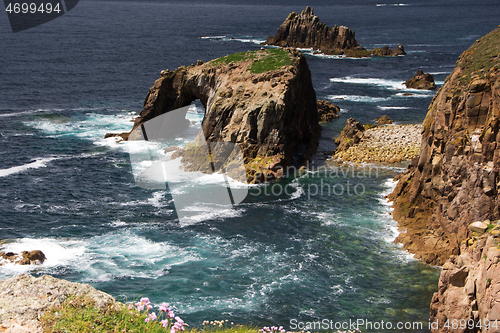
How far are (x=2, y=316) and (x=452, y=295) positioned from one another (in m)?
19.9

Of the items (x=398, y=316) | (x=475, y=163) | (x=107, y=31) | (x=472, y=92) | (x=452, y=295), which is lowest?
(x=398, y=316)

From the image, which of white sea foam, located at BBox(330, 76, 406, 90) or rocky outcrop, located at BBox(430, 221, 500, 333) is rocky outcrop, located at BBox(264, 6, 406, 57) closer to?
white sea foam, located at BBox(330, 76, 406, 90)

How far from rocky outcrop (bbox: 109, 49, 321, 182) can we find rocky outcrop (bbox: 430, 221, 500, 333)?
2690 centimetres

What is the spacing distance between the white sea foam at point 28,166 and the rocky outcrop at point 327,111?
37.6m

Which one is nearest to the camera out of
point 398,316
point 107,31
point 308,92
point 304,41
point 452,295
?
point 452,295

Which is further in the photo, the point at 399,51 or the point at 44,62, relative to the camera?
the point at 399,51

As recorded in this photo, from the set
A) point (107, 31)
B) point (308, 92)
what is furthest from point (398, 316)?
point (107, 31)

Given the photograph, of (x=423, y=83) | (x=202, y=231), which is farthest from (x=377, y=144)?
(x=423, y=83)

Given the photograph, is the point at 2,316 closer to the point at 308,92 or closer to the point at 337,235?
the point at 337,235

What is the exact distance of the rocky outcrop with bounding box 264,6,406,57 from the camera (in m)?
136

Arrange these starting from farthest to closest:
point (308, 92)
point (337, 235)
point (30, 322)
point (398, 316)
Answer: point (308, 92) → point (337, 235) → point (398, 316) → point (30, 322)

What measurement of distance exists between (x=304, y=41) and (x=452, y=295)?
13401 cm

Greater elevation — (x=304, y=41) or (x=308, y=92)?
(x=304, y=41)

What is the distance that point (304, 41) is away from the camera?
487ft
